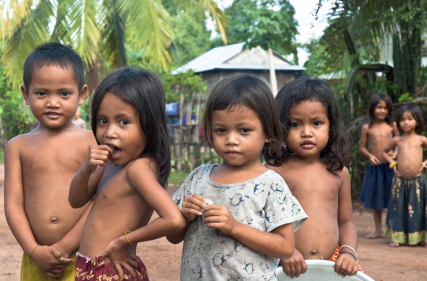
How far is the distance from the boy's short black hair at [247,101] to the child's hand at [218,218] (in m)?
0.31

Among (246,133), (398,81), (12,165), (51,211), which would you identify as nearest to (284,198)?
(246,133)

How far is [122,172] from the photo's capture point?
68.8 inches

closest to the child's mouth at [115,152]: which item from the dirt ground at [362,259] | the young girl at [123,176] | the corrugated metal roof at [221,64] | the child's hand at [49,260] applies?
the young girl at [123,176]

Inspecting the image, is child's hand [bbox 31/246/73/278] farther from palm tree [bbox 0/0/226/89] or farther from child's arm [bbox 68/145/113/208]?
palm tree [bbox 0/0/226/89]

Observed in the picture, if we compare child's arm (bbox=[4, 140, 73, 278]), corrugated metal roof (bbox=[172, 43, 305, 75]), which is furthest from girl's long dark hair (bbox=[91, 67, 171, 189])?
corrugated metal roof (bbox=[172, 43, 305, 75])

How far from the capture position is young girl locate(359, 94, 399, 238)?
5895 millimetres

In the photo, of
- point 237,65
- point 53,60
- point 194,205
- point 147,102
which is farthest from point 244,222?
point 237,65

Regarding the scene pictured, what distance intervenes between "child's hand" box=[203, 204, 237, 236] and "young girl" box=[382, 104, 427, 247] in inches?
173

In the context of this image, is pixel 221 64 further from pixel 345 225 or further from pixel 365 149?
pixel 345 225

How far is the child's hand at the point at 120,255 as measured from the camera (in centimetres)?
165

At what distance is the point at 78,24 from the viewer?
9023 mm

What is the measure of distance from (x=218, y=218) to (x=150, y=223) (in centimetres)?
31

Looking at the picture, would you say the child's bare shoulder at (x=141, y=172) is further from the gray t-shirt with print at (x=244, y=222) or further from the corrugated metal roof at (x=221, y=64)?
the corrugated metal roof at (x=221, y=64)

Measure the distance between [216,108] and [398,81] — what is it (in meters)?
7.07
